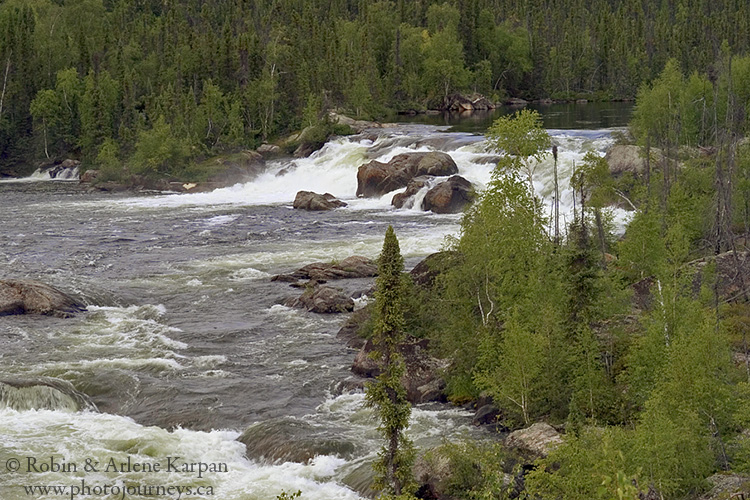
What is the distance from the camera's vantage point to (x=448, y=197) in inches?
2613

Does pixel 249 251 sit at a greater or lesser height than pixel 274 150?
lesser

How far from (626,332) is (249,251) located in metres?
30.0

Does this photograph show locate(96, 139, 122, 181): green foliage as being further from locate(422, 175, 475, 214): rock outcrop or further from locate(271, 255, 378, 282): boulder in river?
locate(271, 255, 378, 282): boulder in river

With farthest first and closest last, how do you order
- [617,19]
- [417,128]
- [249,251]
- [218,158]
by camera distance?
[617,19]
[417,128]
[218,158]
[249,251]

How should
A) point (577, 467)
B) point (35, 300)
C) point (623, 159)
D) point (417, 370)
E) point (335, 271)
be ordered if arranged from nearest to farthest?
point (577, 467), point (417, 370), point (35, 300), point (335, 271), point (623, 159)

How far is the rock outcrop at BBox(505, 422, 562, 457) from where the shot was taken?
24.3m

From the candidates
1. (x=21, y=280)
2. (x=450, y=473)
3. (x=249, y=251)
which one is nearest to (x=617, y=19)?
(x=249, y=251)

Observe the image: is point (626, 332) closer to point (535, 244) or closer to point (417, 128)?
point (535, 244)

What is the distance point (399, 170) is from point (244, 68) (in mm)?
42528

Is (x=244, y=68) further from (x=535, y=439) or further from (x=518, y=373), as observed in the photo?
(x=535, y=439)

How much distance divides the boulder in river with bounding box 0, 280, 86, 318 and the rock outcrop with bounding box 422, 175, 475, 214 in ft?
96.6

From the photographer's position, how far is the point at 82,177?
93.4m

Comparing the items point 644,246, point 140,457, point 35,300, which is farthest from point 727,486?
point 35,300

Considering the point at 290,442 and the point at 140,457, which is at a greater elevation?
the point at 290,442
